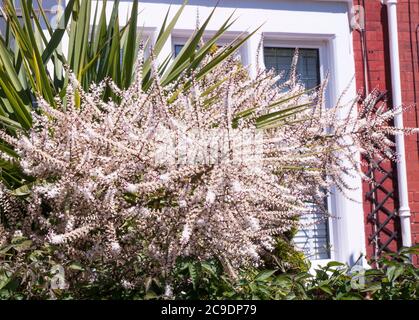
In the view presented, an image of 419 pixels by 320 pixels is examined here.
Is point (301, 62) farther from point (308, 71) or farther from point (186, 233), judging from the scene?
point (186, 233)

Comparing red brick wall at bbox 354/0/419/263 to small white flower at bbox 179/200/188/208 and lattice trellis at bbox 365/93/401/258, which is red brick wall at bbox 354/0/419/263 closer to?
lattice trellis at bbox 365/93/401/258

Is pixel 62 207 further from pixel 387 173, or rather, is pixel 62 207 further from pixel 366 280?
pixel 387 173

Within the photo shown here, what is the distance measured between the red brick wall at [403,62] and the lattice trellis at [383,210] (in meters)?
0.02

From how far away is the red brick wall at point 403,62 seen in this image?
275 inches

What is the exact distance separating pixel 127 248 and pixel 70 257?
0.77 ft

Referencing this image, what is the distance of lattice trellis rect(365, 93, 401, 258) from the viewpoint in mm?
6812

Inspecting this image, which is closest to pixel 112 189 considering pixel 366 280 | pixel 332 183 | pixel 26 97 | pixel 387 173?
pixel 366 280

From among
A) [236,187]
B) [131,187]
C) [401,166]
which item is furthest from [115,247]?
[401,166]

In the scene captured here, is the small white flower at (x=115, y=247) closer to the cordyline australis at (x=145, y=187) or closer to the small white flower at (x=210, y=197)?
the cordyline australis at (x=145, y=187)

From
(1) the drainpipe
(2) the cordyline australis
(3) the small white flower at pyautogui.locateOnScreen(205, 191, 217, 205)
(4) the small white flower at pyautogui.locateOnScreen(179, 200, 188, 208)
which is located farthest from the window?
(3) the small white flower at pyautogui.locateOnScreen(205, 191, 217, 205)

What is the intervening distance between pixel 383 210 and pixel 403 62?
1349 millimetres

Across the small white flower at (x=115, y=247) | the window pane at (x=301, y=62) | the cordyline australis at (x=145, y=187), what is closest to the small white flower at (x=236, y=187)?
the cordyline australis at (x=145, y=187)

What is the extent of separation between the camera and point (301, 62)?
273 inches

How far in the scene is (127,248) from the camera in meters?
3.12
